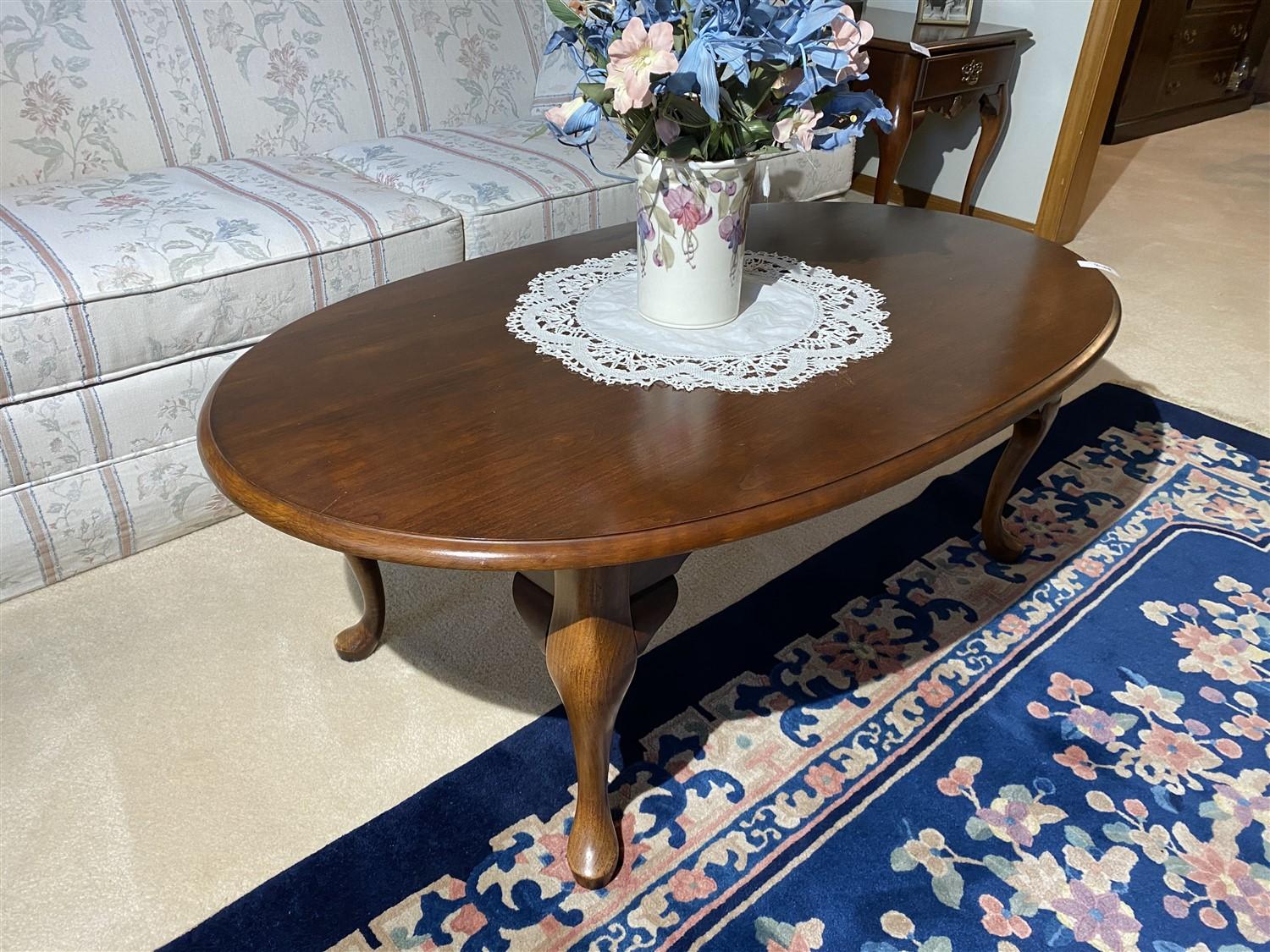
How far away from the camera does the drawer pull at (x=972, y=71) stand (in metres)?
2.67

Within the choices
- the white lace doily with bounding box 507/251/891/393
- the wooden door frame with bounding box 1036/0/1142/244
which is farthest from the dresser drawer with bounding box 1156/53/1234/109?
the white lace doily with bounding box 507/251/891/393

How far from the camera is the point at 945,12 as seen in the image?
277 centimetres

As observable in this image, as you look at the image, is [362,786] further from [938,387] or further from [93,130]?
[93,130]

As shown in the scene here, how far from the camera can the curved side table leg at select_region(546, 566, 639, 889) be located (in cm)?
97

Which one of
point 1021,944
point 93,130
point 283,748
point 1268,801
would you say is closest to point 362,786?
point 283,748

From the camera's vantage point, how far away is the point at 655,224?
115 centimetres

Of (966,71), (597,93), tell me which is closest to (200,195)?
(597,93)

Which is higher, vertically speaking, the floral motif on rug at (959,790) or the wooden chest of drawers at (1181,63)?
the wooden chest of drawers at (1181,63)

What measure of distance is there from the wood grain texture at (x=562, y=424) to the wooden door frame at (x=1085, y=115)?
5.48 ft

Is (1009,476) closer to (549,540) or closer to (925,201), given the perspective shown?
(549,540)

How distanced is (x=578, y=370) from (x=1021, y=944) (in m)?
0.82

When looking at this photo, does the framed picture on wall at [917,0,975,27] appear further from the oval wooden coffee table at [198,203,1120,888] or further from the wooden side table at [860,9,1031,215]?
the oval wooden coffee table at [198,203,1120,888]

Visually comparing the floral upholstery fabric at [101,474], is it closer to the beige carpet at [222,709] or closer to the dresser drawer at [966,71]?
the beige carpet at [222,709]

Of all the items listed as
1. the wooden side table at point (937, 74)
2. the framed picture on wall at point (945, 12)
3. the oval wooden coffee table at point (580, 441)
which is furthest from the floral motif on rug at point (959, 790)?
the framed picture on wall at point (945, 12)
